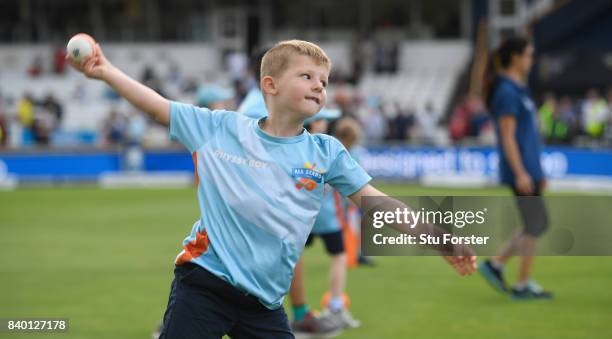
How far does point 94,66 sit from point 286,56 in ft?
2.74

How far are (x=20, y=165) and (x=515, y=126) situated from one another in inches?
724

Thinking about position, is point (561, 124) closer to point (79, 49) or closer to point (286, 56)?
point (286, 56)

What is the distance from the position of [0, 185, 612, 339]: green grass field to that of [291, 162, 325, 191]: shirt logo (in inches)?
140

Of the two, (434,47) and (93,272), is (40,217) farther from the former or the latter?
(434,47)

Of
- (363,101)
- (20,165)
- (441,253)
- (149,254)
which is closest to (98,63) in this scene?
(441,253)

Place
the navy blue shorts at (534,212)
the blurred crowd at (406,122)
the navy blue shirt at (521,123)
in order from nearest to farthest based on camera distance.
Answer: the navy blue shorts at (534,212), the navy blue shirt at (521,123), the blurred crowd at (406,122)

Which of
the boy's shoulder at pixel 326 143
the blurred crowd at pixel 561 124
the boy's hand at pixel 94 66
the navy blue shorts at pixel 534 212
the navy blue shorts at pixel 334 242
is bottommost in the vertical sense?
the blurred crowd at pixel 561 124

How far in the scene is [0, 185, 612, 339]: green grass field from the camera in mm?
7855

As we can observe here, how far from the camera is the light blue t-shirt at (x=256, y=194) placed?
423 centimetres

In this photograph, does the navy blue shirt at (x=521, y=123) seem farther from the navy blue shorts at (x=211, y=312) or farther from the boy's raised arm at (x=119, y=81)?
the boy's raised arm at (x=119, y=81)

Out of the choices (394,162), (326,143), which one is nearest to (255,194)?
(326,143)

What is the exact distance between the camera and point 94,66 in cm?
421

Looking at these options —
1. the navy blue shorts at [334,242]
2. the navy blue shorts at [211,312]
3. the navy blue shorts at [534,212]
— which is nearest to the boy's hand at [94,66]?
the navy blue shorts at [211,312]

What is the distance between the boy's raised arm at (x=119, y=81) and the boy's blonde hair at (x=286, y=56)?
0.51 meters
